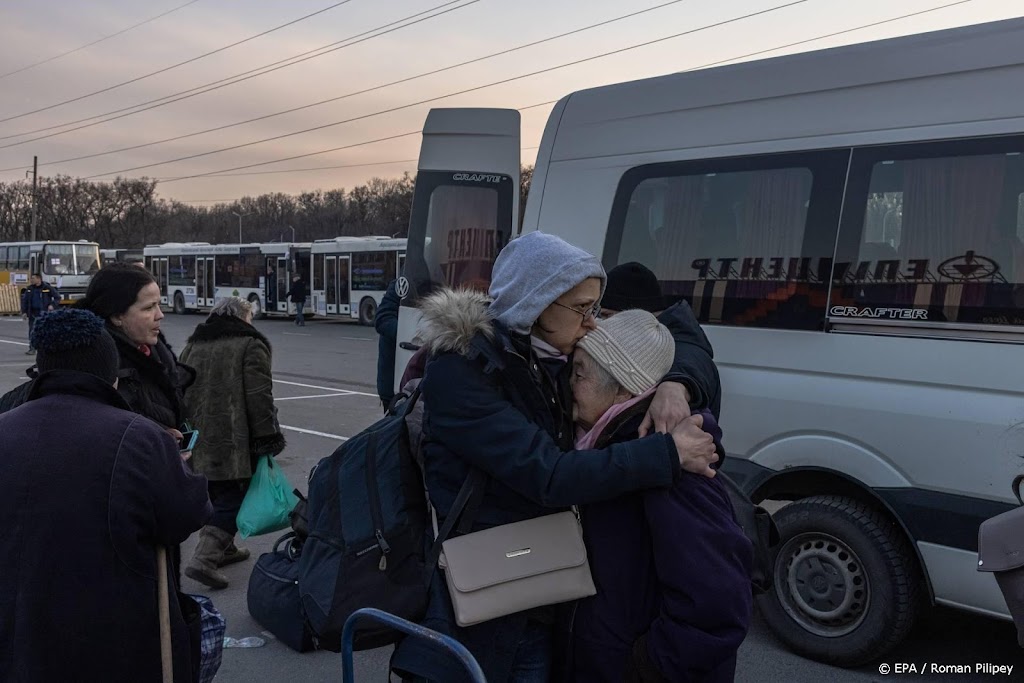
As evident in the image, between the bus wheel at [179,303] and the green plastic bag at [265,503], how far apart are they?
119 feet

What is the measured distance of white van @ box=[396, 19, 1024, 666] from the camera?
3.47 m

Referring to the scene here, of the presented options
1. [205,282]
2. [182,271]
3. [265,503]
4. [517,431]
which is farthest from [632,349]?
[182,271]

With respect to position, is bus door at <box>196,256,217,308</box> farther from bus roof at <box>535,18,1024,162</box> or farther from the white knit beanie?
the white knit beanie

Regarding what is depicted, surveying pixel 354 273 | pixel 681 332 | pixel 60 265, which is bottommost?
pixel 60 265

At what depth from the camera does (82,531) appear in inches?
86.1

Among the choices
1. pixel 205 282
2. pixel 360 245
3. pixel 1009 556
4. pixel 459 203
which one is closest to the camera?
pixel 1009 556

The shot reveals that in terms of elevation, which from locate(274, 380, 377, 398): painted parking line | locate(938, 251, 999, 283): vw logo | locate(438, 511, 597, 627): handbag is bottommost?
locate(274, 380, 377, 398): painted parking line

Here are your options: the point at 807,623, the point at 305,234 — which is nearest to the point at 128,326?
the point at 807,623

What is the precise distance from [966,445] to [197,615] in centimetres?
294

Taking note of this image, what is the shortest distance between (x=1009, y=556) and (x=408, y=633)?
1.34 meters

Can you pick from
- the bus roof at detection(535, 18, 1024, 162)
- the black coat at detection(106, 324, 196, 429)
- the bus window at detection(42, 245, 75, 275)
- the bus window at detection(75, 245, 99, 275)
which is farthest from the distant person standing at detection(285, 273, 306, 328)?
the black coat at detection(106, 324, 196, 429)

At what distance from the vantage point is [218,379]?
5.16 metres

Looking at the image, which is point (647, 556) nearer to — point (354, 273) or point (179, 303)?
point (354, 273)

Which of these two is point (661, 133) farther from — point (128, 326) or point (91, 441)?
point (91, 441)
